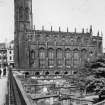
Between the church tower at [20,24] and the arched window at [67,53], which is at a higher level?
the church tower at [20,24]

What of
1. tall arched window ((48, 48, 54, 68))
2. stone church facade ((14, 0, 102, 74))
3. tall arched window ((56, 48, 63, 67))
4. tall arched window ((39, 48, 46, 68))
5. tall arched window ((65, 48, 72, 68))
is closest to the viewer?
stone church facade ((14, 0, 102, 74))

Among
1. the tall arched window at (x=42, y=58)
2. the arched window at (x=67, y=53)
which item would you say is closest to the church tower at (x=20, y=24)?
the tall arched window at (x=42, y=58)

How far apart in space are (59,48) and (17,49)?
11.8 metres

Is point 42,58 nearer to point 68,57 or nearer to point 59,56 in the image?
point 59,56

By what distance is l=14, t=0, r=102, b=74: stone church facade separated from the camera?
204ft

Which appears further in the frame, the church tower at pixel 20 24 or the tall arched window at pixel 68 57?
the tall arched window at pixel 68 57

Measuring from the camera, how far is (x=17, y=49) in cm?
6544

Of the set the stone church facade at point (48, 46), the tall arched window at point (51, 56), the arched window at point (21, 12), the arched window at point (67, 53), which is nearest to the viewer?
the stone church facade at point (48, 46)

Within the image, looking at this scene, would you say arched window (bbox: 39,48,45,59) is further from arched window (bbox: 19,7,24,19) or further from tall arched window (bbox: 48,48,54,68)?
arched window (bbox: 19,7,24,19)

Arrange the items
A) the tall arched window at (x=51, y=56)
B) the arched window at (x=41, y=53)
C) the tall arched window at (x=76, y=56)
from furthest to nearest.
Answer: the tall arched window at (x=76, y=56)
the tall arched window at (x=51, y=56)
the arched window at (x=41, y=53)

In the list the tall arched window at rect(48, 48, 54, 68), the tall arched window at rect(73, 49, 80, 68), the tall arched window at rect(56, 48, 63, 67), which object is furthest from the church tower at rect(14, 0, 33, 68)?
the tall arched window at rect(73, 49, 80, 68)

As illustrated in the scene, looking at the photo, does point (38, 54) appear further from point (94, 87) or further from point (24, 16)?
point (94, 87)

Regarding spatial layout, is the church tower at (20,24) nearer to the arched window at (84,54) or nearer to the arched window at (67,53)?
the arched window at (67,53)

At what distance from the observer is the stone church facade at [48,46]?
62.1m
